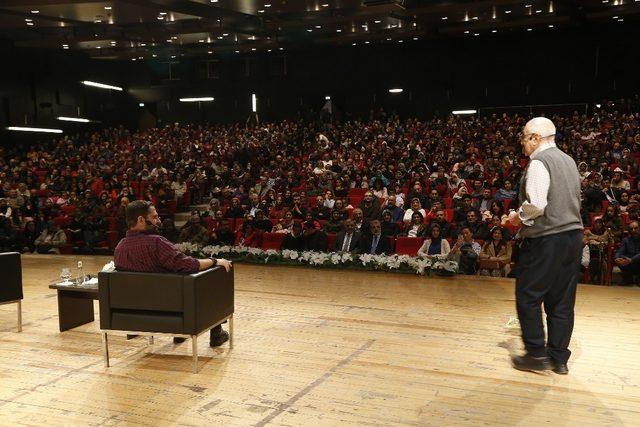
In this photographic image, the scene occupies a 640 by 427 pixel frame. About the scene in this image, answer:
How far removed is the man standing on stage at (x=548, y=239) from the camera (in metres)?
3.60

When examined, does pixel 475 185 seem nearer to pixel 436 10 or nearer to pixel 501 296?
pixel 501 296

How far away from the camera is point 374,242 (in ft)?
28.3

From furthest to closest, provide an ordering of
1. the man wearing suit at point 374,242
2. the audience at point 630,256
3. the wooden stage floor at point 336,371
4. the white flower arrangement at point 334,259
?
the man wearing suit at point 374,242, the white flower arrangement at point 334,259, the audience at point 630,256, the wooden stage floor at point 336,371

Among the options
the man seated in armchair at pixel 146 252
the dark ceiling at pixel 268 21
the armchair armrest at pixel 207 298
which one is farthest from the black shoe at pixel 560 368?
the dark ceiling at pixel 268 21

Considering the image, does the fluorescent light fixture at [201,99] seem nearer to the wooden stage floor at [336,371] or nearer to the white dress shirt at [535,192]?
the wooden stage floor at [336,371]

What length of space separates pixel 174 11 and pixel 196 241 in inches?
314

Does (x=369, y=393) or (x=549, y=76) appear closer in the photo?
(x=369, y=393)

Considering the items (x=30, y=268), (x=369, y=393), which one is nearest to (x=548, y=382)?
(x=369, y=393)

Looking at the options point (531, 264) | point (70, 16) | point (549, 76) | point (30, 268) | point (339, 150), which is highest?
point (70, 16)

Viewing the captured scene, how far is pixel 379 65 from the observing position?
72.2 ft

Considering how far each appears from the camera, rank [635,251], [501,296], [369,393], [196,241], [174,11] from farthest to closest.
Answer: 1. [174,11]
2. [196,241]
3. [635,251]
4. [501,296]
5. [369,393]

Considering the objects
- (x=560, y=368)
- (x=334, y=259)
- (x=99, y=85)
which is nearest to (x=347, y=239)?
(x=334, y=259)

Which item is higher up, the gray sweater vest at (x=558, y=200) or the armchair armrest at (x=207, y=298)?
the gray sweater vest at (x=558, y=200)

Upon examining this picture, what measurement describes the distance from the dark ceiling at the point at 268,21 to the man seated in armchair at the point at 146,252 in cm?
1146
